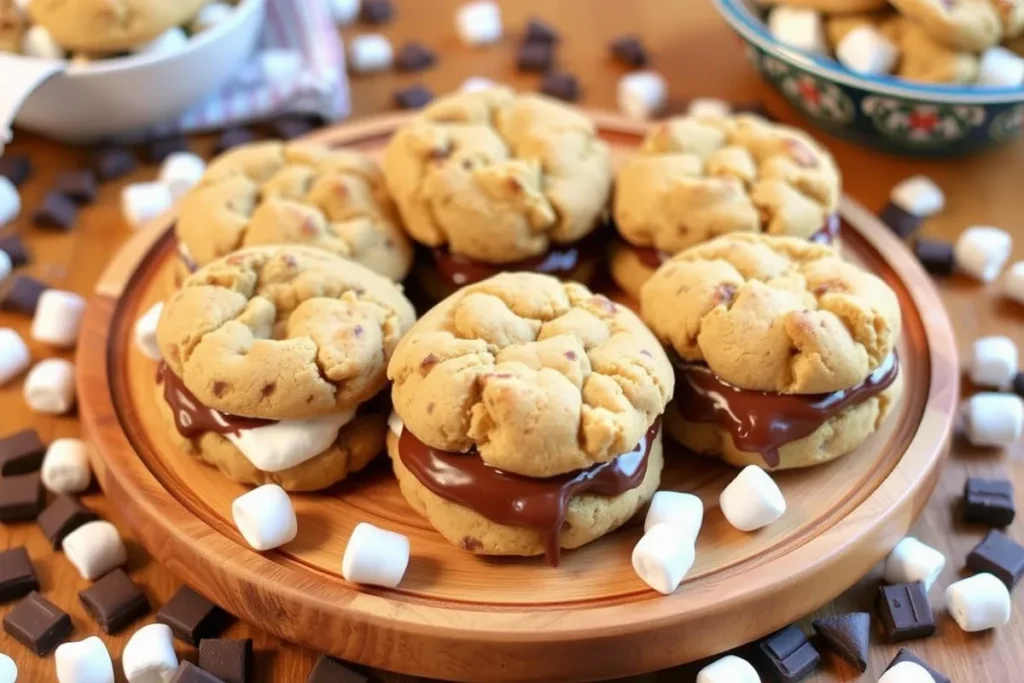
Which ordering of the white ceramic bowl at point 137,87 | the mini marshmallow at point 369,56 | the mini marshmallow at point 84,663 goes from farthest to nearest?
the mini marshmallow at point 369,56, the white ceramic bowl at point 137,87, the mini marshmallow at point 84,663

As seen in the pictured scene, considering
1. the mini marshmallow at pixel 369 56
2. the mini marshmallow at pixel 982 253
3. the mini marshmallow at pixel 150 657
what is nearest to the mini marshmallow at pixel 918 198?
the mini marshmallow at pixel 982 253

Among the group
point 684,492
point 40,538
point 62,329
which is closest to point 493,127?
point 684,492

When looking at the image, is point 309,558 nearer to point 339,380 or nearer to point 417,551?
point 417,551

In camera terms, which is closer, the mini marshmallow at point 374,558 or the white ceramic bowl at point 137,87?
the mini marshmallow at point 374,558

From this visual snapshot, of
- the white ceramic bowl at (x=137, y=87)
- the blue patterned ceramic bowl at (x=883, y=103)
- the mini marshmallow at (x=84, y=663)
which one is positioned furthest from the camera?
the white ceramic bowl at (x=137, y=87)

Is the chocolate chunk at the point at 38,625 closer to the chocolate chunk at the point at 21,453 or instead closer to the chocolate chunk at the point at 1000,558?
the chocolate chunk at the point at 21,453

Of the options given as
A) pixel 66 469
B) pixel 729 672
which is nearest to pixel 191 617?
pixel 66 469

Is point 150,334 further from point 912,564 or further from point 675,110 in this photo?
point 675,110
